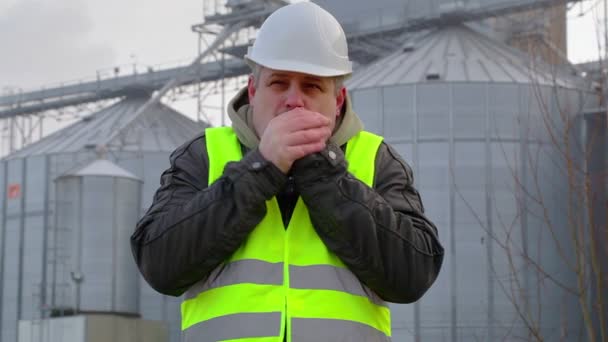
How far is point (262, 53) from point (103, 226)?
28.0 m

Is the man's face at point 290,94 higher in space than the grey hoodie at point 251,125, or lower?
higher

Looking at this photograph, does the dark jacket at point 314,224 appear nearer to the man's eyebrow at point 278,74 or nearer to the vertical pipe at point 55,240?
the man's eyebrow at point 278,74

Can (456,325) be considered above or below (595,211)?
below

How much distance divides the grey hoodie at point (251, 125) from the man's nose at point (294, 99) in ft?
0.53

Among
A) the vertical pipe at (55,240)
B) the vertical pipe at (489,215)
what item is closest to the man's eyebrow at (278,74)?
the vertical pipe at (489,215)

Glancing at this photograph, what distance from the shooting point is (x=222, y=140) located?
3.48 m

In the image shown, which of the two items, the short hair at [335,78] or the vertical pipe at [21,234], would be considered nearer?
the short hair at [335,78]

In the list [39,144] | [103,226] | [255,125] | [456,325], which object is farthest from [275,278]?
[39,144]

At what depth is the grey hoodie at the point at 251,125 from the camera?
11.2 feet

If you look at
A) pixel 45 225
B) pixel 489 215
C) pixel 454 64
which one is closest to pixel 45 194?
pixel 45 225

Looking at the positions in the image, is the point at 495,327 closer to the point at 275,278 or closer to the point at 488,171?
the point at 488,171

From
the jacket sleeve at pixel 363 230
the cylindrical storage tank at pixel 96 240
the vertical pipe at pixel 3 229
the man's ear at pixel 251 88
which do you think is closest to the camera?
the jacket sleeve at pixel 363 230

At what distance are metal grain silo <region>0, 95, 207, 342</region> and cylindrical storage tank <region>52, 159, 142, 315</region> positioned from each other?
3.23 metres

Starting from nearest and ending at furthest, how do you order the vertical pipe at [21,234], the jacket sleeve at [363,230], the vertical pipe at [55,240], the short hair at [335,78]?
the jacket sleeve at [363,230]
the short hair at [335,78]
the vertical pipe at [55,240]
the vertical pipe at [21,234]
